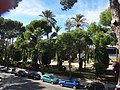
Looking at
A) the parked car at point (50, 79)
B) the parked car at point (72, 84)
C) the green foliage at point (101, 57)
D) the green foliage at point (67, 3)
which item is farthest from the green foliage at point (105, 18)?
the green foliage at point (67, 3)

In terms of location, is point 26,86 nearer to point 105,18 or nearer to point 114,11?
point 105,18

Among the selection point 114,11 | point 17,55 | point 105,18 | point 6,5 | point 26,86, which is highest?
point 105,18

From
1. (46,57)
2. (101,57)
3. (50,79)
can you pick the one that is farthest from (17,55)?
(101,57)

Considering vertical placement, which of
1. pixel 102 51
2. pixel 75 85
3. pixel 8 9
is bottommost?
pixel 75 85

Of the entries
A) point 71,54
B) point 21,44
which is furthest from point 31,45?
point 71,54

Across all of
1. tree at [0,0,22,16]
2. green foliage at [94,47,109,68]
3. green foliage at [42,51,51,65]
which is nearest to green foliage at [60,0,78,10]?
green foliage at [94,47,109,68]

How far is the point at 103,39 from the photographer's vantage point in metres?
49.5

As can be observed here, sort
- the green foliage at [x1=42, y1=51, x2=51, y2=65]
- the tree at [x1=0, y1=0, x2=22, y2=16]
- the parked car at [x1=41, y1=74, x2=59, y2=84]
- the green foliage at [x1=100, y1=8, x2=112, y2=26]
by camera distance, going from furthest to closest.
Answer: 1. the green foliage at [x1=42, y1=51, x2=51, y2=65]
2. the green foliage at [x1=100, y1=8, x2=112, y2=26]
3. the parked car at [x1=41, y1=74, x2=59, y2=84]
4. the tree at [x1=0, y1=0, x2=22, y2=16]

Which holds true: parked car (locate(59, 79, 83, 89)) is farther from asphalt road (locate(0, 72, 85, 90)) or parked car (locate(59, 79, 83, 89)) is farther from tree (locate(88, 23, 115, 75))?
tree (locate(88, 23, 115, 75))

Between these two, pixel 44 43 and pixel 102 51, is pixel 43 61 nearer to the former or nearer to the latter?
pixel 44 43

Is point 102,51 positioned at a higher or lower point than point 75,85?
higher

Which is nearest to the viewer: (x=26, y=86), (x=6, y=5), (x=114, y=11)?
(x=6, y=5)

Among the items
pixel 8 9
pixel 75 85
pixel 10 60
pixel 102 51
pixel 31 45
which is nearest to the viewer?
pixel 8 9

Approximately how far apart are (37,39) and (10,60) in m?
27.4
